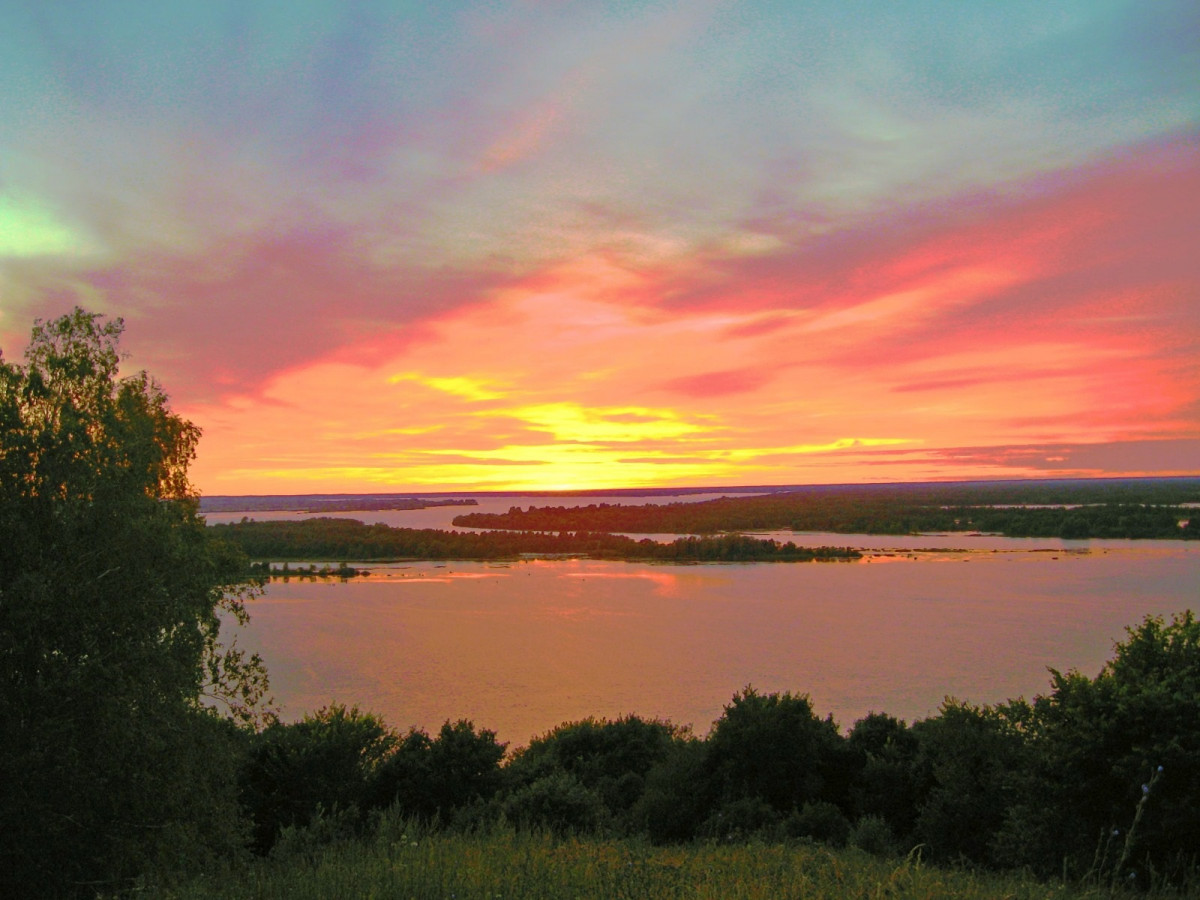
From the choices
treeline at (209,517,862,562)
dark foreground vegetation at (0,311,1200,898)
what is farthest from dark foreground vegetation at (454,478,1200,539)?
dark foreground vegetation at (0,311,1200,898)

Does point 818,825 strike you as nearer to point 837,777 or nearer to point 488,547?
point 837,777

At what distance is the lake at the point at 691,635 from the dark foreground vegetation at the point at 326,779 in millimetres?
9415

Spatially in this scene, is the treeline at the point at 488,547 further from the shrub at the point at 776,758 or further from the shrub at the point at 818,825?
the shrub at the point at 818,825

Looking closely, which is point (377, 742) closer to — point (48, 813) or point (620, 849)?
point (48, 813)

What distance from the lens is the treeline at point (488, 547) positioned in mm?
71688

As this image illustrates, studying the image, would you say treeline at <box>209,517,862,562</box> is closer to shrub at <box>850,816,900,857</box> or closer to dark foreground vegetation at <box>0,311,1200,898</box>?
dark foreground vegetation at <box>0,311,1200,898</box>

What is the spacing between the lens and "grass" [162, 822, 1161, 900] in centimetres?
661

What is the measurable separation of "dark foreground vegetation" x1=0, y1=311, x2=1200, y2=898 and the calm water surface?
938cm

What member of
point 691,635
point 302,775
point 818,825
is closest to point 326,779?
point 302,775

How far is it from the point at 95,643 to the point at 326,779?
630cm

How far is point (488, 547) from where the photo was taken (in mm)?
79125

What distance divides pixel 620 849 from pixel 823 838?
6.28m

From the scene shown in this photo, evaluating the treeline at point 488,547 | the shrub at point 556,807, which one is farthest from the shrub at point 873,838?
the treeline at point 488,547

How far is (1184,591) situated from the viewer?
4653cm
